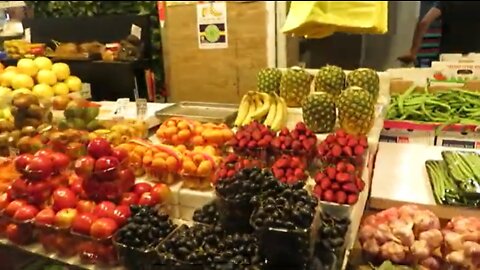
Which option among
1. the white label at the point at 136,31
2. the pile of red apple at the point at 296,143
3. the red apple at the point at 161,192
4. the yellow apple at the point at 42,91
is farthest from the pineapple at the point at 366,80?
the white label at the point at 136,31

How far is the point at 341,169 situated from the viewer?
1.50m

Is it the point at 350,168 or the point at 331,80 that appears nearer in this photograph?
the point at 350,168

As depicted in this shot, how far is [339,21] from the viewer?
210 centimetres

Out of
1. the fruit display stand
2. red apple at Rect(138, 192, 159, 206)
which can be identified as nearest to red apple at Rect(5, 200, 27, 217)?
red apple at Rect(138, 192, 159, 206)

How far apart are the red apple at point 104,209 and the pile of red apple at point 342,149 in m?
0.71

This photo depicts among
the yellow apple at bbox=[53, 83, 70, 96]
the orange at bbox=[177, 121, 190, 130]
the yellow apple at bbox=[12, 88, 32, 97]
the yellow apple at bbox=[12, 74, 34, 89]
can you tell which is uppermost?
the yellow apple at bbox=[12, 74, 34, 89]

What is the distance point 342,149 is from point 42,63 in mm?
1566

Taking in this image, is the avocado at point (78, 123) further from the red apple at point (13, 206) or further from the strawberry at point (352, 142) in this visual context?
the strawberry at point (352, 142)

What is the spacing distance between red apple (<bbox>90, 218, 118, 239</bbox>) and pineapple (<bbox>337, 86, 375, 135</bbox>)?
938 mm

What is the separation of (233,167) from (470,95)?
165 centimetres

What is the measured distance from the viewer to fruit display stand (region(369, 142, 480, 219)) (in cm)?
169

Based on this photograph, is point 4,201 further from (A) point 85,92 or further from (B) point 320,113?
(B) point 320,113

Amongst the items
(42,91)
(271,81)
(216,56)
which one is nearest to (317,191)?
(271,81)

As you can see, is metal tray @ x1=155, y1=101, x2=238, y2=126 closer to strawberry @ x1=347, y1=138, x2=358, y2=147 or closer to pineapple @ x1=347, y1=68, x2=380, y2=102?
pineapple @ x1=347, y1=68, x2=380, y2=102
